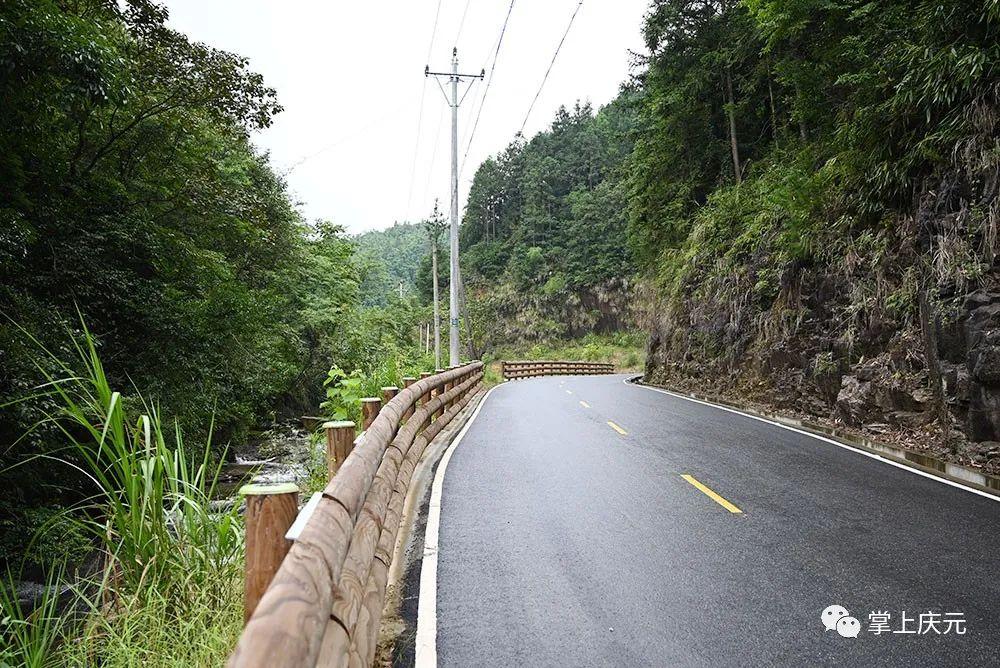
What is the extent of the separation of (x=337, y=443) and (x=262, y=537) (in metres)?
2.30

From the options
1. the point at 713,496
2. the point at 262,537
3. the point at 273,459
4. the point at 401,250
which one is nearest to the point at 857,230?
the point at 713,496

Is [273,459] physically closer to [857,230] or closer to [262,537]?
[262,537]

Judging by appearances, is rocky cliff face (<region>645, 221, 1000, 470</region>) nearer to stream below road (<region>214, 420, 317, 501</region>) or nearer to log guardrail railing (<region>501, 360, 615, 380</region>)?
stream below road (<region>214, 420, 317, 501</region>)

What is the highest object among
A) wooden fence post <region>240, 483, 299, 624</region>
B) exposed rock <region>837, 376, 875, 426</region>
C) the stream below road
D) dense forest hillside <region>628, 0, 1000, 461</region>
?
dense forest hillside <region>628, 0, 1000, 461</region>

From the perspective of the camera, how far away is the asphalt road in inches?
138

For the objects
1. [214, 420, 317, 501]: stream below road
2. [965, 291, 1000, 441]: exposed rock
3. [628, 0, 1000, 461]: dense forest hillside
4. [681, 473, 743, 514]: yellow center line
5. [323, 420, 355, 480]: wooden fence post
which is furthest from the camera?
[214, 420, 317, 501]: stream below road

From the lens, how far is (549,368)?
141 ft

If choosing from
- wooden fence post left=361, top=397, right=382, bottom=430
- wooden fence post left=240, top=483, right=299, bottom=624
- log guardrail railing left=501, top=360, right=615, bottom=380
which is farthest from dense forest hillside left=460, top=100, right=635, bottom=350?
wooden fence post left=240, top=483, right=299, bottom=624

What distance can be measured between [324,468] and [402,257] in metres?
144

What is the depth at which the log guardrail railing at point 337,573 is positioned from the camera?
5.31 ft

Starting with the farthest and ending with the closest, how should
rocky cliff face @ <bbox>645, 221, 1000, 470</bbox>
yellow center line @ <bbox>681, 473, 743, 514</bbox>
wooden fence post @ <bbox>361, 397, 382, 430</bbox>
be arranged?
rocky cliff face @ <bbox>645, 221, 1000, 470</bbox>
wooden fence post @ <bbox>361, 397, 382, 430</bbox>
yellow center line @ <bbox>681, 473, 743, 514</bbox>

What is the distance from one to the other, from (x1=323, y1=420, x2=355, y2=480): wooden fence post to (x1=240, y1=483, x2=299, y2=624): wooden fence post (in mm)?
2228

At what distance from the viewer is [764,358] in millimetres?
15391

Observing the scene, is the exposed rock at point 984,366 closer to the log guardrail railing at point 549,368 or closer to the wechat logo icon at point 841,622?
the wechat logo icon at point 841,622
